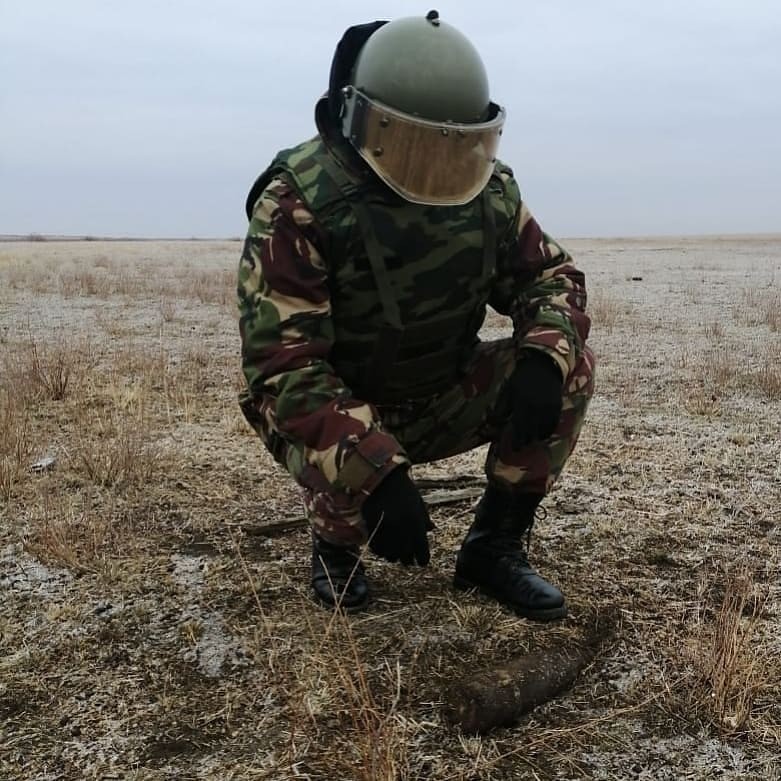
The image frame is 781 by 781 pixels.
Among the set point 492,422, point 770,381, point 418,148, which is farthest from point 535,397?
point 770,381

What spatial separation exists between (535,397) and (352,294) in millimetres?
554

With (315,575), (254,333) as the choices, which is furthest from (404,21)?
(315,575)

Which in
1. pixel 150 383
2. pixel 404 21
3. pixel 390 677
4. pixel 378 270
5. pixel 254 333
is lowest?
pixel 150 383

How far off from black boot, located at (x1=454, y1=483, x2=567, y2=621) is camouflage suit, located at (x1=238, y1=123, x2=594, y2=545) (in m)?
0.11

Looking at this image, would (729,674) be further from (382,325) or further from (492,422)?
(382,325)

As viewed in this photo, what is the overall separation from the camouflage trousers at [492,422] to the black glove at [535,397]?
73 millimetres

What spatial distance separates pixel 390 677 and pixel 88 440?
2493mm

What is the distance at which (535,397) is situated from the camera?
2213 mm

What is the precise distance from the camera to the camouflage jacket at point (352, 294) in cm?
204

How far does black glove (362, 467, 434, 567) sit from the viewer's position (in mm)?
1930

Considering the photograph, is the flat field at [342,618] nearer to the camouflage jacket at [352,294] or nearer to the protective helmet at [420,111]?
the camouflage jacket at [352,294]

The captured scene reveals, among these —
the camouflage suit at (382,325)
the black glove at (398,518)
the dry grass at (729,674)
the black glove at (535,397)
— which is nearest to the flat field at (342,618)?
the dry grass at (729,674)

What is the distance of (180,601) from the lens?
97.9 inches

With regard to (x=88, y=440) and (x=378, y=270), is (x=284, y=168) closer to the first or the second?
(x=378, y=270)
